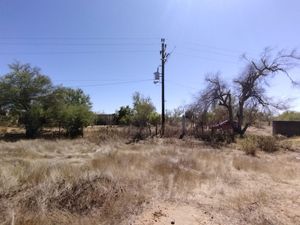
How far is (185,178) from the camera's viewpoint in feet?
31.1

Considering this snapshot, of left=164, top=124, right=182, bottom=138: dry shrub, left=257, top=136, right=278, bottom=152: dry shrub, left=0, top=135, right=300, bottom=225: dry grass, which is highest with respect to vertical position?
left=164, top=124, right=182, bottom=138: dry shrub

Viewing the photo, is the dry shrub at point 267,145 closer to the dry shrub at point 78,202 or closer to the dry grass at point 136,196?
the dry grass at point 136,196

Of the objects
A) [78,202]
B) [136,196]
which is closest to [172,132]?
[136,196]

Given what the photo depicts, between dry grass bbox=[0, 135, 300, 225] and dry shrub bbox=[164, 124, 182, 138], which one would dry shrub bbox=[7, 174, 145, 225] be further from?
dry shrub bbox=[164, 124, 182, 138]

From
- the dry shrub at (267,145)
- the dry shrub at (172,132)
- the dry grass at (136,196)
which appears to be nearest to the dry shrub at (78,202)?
the dry grass at (136,196)

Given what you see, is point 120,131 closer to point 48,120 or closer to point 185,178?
point 48,120

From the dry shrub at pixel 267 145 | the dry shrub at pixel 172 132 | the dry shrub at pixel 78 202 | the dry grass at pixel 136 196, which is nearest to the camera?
the dry shrub at pixel 78 202

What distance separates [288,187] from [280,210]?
112 inches

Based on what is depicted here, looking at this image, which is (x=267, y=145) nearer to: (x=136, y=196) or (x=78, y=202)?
(x=136, y=196)

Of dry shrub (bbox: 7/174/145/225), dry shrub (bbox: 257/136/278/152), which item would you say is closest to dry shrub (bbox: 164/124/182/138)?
dry shrub (bbox: 257/136/278/152)

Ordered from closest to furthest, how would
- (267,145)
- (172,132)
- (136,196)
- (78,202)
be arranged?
1. (78,202)
2. (136,196)
3. (267,145)
4. (172,132)

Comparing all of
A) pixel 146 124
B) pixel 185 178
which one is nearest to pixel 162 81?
pixel 146 124

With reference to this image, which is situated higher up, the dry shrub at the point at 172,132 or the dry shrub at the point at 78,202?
the dry shrub at the point at 172,132

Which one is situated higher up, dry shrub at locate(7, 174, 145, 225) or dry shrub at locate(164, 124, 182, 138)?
dry shrub at locate(164, 124, 182, 138)
